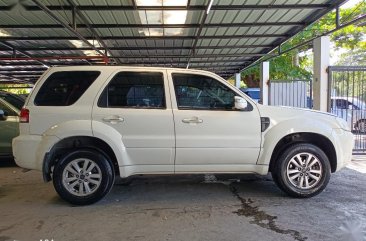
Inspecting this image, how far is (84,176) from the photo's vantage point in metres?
5.39

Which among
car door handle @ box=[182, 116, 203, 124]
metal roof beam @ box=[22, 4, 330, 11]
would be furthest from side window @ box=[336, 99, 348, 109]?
car door handle @ box=[182, 116, 203, 124]

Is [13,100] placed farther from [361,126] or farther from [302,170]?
[361,126]

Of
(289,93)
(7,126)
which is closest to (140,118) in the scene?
(7,126)

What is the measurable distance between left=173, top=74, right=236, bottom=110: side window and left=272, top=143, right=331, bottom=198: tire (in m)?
1.14

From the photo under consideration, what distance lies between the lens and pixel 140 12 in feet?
28.7

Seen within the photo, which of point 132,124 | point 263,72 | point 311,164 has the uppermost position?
point 263,72

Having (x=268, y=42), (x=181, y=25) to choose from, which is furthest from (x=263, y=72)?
Result: (x=181, y=25)

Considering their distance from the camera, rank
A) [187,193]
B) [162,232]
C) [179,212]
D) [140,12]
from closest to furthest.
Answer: [162,232], [179,212], [187,193], [140,12]

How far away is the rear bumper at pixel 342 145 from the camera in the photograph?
18.8 ft

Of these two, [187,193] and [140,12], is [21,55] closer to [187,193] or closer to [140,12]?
[140,12]

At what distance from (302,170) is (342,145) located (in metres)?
0.74

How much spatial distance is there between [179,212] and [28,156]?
89.5 inches

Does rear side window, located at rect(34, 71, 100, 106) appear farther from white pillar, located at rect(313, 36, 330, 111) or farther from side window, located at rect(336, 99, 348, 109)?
side window, located at rect(336, 99, 348, 109)

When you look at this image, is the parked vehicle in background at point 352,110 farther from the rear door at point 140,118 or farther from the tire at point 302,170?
the rear door at point 140,118
